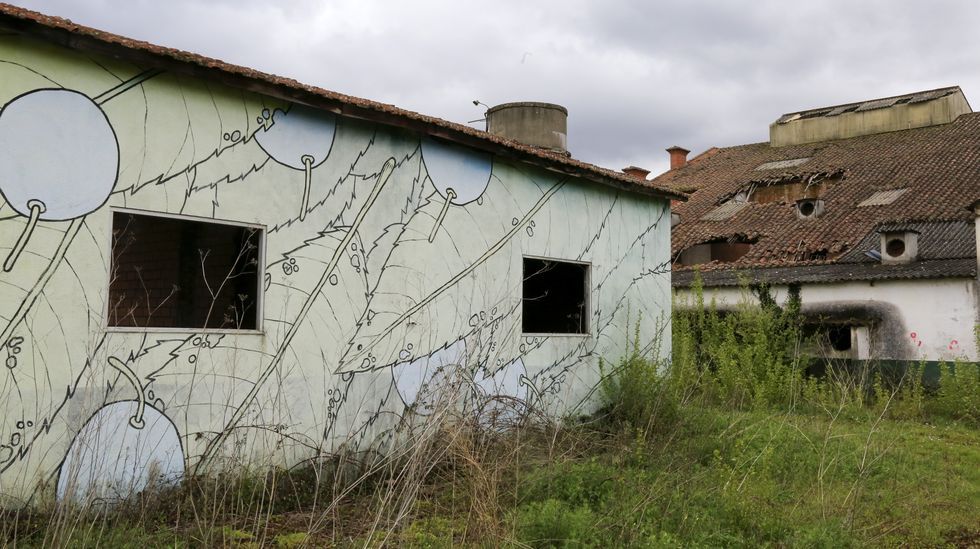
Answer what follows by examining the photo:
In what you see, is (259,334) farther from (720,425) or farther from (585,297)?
(720,425)

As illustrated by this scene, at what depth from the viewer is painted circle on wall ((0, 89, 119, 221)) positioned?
5109 millimetres

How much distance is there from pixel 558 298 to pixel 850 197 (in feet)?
39.7

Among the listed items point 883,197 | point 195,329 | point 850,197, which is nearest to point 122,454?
point 195,329

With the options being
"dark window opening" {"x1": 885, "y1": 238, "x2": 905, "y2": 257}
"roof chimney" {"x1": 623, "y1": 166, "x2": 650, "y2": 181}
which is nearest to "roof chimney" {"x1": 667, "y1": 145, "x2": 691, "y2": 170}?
"roof chimney" {"x1": 623, "y1": 166, "x2": 650, "y2": 181}

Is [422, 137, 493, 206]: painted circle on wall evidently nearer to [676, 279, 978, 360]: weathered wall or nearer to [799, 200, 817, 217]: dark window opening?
[676, 279, 978, 360]: weathered wall

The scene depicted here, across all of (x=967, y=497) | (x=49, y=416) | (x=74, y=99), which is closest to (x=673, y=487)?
(x=967, y=497)

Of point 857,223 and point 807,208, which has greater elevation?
point 807,208

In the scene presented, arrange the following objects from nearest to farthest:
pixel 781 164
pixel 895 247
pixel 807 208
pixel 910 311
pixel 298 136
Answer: pixel 298 136 < pixel 910 311 < pixel 895 247 < pixel 807 208 < pixel 781 164

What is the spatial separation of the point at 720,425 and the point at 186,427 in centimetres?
617

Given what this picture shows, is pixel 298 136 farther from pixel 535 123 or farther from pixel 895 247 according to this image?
pixel 895 247

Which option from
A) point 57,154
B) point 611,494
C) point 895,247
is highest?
point 895,247

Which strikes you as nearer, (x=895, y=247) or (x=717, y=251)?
(x=895, y=247)

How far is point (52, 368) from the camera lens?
5.25 meters

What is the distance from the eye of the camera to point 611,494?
241 inches
